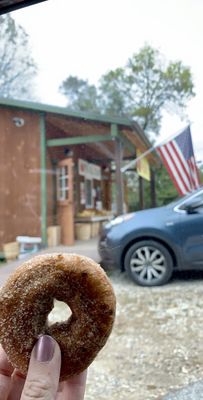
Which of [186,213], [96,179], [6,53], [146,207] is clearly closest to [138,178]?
[146,207]

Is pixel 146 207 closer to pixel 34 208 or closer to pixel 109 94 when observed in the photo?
pixel 109 94

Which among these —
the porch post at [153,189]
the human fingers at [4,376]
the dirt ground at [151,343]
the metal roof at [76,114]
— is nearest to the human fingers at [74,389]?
the human fingers at [4,376]

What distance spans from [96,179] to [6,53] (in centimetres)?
45

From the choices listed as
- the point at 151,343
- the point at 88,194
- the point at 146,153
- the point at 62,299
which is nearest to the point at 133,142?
the point at 146,153

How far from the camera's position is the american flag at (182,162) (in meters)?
0.87

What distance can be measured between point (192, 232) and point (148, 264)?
0.25m

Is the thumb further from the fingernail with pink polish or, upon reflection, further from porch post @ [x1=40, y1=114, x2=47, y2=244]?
porch post @ [x1=40, y1=114, x2=47, y2=244]

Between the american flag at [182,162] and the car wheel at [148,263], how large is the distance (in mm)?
170

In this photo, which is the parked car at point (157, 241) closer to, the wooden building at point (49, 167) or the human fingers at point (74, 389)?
the wooden building at point (49, 167)

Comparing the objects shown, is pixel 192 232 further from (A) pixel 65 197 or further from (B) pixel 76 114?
(A) pixel 65 197

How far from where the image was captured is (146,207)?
0.98 metres

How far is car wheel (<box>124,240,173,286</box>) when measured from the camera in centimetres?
97

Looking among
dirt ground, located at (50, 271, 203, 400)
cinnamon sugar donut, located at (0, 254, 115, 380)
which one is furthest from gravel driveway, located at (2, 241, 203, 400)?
cinnamon sugar donut, located at (0, 254, 115, 380)

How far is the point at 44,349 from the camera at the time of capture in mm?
533
